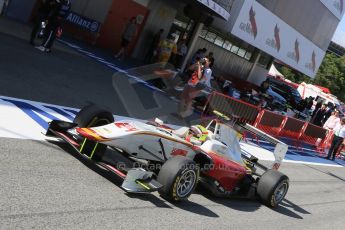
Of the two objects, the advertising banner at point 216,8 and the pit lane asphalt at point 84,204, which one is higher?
the advertising banner at point 216,8

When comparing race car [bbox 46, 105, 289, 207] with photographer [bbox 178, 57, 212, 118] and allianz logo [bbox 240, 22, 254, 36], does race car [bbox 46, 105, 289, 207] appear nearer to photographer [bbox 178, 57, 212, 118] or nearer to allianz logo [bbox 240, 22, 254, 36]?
photographer [bbox 178, 57, 212, 118]

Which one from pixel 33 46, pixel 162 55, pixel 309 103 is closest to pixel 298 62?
pixel 309 103

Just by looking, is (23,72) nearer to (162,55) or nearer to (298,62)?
(162,55)

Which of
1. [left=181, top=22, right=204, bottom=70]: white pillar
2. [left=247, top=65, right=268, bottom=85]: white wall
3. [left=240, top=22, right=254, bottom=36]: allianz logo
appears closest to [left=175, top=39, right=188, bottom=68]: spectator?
[left=181, top=22, right=204, bottom=70]: white pillar

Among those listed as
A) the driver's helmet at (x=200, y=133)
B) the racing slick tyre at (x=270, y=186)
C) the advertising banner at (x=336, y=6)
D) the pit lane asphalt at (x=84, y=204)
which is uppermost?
the advertising banner at (x=336, y=6)

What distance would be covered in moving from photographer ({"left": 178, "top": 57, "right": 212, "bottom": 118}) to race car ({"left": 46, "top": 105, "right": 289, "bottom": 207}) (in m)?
6.09

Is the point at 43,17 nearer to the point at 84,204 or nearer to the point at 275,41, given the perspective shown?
the point at 84,204

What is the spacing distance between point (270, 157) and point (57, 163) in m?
9.50

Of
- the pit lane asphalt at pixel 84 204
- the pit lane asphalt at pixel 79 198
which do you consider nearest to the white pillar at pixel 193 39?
the pit lane asphalt at pixel 79 198

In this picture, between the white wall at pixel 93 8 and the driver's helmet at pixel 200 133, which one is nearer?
the driver's helmet at pixel 200 133

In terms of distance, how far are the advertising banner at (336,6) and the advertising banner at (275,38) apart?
2.51m

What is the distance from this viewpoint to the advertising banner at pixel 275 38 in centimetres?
2358

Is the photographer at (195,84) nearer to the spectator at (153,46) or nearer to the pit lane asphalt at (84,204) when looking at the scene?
the pit lane asphalt at (84,204)

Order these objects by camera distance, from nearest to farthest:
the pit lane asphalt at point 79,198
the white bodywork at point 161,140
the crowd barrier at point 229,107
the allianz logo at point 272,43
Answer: the pit lane asphalt at point 79,198, the white bodywork at point 161,140, the crowd barrier at point 229,107, the allianz logo at point 272,43
